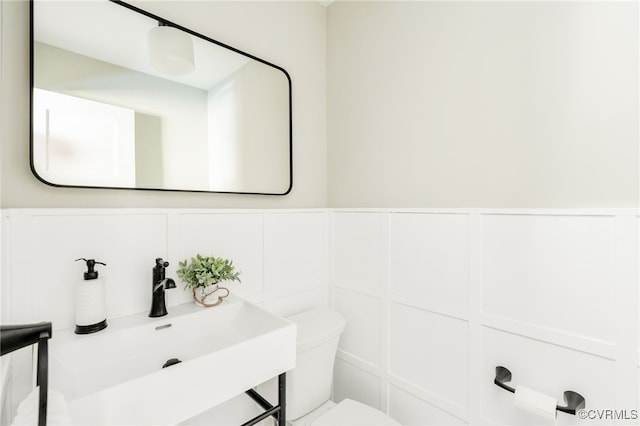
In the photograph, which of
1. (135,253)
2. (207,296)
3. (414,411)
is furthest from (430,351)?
(135,253)

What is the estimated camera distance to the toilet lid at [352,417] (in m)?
1.29

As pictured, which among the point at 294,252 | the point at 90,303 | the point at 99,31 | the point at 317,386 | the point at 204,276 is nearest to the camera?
the point at 90,303

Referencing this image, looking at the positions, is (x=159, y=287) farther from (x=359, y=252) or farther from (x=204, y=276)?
(x=359, y=252)

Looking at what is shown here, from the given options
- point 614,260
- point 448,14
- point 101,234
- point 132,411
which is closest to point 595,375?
point 614,260

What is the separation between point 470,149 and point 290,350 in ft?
3.49

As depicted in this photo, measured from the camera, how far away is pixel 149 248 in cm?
117

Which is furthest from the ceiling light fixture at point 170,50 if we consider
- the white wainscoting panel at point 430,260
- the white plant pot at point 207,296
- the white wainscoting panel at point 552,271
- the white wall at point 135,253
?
the white wainscoting panel at point 552,271

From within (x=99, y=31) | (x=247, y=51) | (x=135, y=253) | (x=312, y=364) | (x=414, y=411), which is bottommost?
(x=414, y=411)

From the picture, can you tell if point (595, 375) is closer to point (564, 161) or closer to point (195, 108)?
point (564, 161)

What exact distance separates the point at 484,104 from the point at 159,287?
4.73ft

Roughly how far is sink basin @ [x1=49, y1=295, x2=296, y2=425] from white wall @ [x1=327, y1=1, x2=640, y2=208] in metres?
0.88

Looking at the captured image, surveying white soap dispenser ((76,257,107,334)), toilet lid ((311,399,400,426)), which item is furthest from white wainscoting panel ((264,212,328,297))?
white soap dispenser ((76,257,107,334))

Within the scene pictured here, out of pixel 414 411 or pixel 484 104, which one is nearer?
pixel 484 104

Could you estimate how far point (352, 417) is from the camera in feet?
4.34
